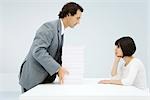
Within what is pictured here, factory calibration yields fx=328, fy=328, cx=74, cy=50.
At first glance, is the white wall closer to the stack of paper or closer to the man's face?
the man's face

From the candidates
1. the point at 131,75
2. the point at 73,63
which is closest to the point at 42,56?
the point at 73,63

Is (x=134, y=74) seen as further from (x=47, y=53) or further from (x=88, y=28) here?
(x=88, y=28)

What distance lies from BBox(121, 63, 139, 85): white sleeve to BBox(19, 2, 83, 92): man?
1.19 ft

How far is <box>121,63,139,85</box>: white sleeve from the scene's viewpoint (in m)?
1.98

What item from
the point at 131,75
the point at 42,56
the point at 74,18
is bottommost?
the point at 131,75

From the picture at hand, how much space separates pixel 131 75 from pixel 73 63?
0.37 m

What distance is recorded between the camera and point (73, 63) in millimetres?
2094

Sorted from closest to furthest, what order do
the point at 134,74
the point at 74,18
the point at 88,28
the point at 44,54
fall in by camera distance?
the point at 44,54 < the point at 134,74 < the point at 74,18 < the point at 88,28

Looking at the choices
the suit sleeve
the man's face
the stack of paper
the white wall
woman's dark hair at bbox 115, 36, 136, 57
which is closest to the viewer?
the suit sleeve

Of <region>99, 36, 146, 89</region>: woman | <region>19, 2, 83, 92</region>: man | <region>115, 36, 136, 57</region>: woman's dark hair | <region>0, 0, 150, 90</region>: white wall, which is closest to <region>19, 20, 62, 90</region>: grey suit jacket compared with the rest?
<region>19, 2, 83, 92</region>: man

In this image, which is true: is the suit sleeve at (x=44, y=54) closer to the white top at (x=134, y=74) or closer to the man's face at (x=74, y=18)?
the man's face at (x=74, y=18)

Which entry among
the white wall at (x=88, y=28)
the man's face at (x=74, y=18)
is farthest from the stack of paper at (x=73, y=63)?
the white wall at (x=88, y=28)

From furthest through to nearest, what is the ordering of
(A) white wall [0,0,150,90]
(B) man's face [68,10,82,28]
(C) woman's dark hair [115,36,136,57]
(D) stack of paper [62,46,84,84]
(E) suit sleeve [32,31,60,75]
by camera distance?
(A) white wall [0,0,150,90]
(C) woman's dark hair [115,36,136,57]
(B) man's face [68,10,82,28]
(D) stack of paper [62,46,84,84]
(E) suit sleeve [32,31,60,75]

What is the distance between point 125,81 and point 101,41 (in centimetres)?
427
